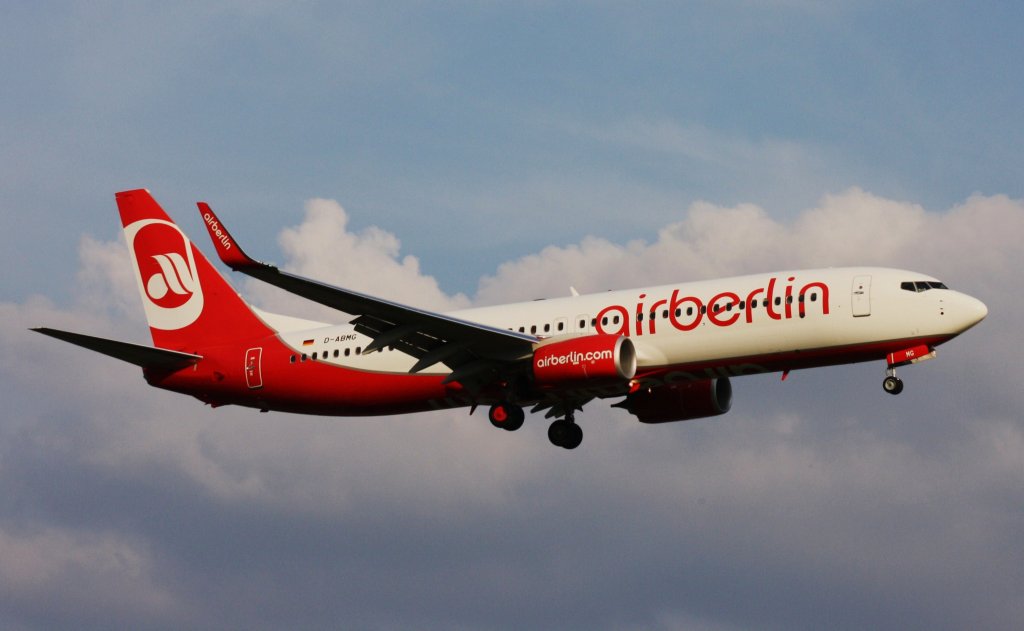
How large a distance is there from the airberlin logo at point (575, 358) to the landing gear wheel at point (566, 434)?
5980 millimetres

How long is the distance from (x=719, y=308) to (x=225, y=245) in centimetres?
1409

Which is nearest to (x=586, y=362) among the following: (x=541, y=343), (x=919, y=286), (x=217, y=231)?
(x=541, y=343)

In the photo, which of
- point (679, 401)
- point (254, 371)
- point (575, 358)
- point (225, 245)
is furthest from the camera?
point (254, 371)

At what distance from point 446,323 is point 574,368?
385 cm

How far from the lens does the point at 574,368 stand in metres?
44.5

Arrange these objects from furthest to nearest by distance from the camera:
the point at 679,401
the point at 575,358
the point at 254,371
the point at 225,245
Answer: the point at 254,371 < the point at 679,401 < the point at 575,358 < the point at 225,245

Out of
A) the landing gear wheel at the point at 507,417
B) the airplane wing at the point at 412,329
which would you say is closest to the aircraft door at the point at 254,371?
the airplane wing at the point at 412,329

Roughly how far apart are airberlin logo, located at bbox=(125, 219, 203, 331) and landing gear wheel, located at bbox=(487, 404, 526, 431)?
12.1m

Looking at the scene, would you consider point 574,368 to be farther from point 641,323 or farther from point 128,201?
point 128,201

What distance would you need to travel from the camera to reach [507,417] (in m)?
47.8

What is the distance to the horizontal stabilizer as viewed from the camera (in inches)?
1902

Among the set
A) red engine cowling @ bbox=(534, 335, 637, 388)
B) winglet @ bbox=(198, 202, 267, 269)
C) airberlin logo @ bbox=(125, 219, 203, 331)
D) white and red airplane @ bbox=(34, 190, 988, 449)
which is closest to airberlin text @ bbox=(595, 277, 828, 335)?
white and red airplane @ bbox=(34, 190, 988, 449)

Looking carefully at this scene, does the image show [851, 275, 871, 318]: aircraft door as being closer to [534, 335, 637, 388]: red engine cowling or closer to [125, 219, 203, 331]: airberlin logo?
[534, 335, 637, 388]: red engine cowling

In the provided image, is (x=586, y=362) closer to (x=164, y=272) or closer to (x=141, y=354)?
(x=141, y=354)
